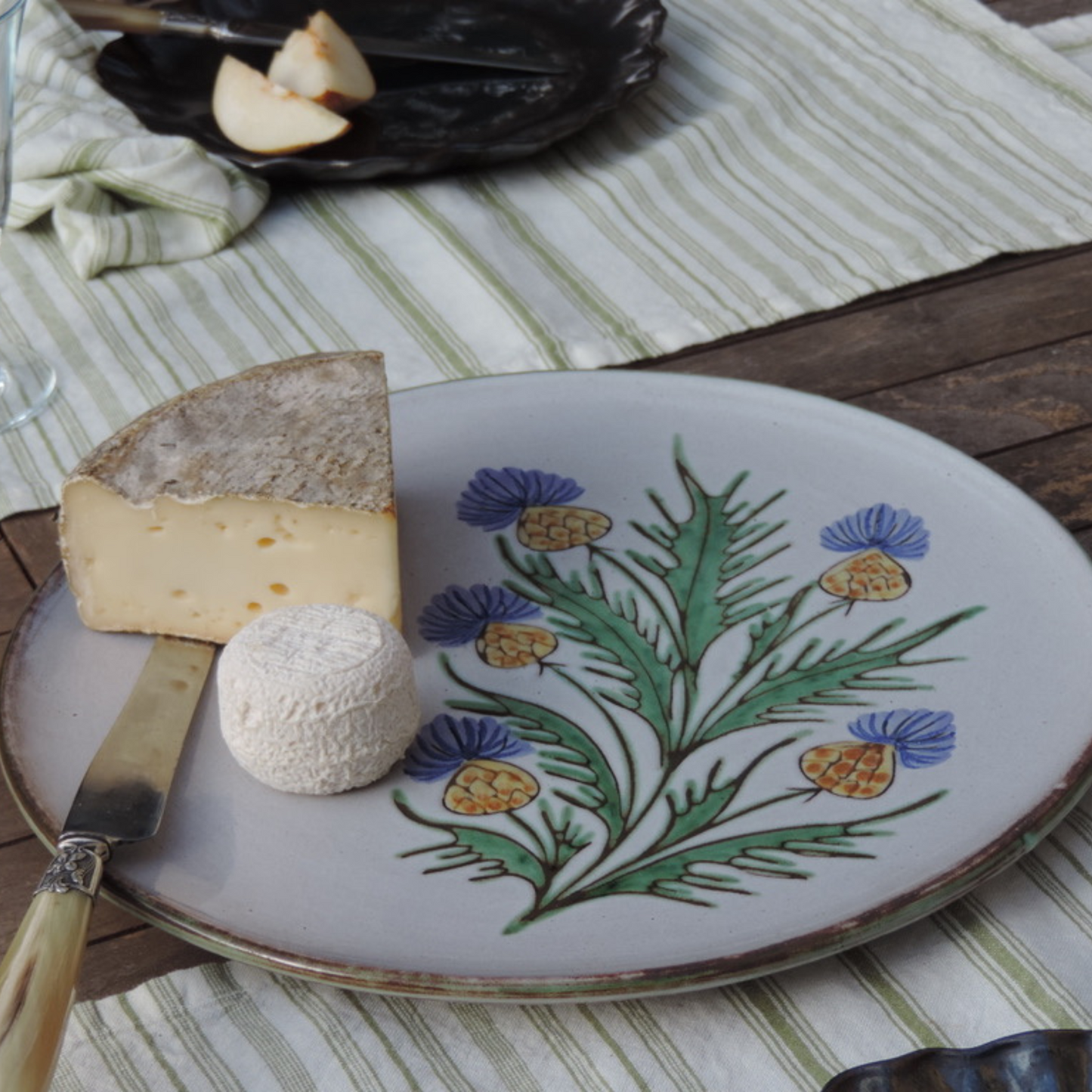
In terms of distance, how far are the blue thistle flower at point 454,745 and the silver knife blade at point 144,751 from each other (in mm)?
106

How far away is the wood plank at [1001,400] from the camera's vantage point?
1.02 metres

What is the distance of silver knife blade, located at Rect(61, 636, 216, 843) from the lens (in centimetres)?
65

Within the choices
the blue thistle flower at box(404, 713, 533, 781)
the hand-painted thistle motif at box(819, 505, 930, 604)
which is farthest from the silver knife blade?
the hand-painted thistle motif at box(819, 505, 930, 604)

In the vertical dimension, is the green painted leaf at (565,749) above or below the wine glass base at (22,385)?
above

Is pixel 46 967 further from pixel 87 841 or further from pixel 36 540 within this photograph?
pixel 36 540

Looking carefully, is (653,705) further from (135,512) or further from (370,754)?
(135,512)

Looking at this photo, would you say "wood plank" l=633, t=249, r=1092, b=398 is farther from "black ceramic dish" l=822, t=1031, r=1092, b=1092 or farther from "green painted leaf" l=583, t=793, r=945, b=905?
"black ceramic dish" l=822, t=1031, r=1092, b=1092

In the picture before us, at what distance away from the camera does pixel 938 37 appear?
4.94 feet

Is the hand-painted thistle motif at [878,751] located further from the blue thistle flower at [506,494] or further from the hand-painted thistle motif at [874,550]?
the blue thistle flower at [506,494]

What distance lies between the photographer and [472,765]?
710 millimetres

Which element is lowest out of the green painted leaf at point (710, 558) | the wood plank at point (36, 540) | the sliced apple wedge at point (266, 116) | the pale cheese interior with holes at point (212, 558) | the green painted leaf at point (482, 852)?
the wood plank at point (36, 540)

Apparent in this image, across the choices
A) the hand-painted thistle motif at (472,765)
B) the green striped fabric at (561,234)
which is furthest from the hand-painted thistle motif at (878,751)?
the green striped fabric at (561,234)

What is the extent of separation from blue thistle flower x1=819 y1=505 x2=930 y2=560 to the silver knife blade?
1.08 ft

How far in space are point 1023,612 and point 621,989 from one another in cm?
30
